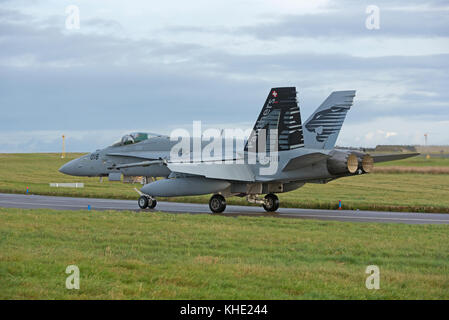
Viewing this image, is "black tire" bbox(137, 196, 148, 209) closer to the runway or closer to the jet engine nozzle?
the runway

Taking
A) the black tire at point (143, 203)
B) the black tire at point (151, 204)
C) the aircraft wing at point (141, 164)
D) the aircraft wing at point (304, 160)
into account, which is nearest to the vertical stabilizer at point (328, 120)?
the aircraft wing at point (304, 160)

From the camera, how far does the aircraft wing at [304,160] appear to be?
22031 millimetres

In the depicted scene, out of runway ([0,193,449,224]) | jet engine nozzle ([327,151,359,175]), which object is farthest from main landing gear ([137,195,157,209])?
jet engine nozzle ([327,151,359,175])

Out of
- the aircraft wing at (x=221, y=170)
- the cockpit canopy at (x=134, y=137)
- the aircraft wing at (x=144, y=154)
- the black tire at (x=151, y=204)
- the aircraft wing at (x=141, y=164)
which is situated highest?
the cockpit canopy at (x=134, y=137)

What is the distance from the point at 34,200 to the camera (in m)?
32.0

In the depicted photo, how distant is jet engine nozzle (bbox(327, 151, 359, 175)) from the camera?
22562 millimetres

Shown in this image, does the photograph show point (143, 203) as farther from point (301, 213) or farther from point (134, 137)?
point (301, 213)

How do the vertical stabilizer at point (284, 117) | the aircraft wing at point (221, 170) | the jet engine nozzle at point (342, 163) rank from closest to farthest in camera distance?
the jet engine nozzle at point (342, 163) → the vertical stabilizer at point (284, 117) → the aircraft wing at point (221, 170)

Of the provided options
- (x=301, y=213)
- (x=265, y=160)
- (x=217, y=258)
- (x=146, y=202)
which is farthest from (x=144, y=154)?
(x=217, y=258)

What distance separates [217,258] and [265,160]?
12.3 meters

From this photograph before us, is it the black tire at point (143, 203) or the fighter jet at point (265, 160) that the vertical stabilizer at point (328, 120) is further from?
the black tire at point (143, 203)

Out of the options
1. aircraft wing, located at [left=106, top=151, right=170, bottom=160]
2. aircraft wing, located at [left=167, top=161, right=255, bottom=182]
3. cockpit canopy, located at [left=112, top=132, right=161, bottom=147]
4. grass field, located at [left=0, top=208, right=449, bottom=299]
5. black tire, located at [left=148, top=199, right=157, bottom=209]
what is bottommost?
grass field, located at [left=0, top=208, right=449, bottom=299]

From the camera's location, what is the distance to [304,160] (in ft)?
74.3

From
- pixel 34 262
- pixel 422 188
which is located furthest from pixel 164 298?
pixel 422 188
